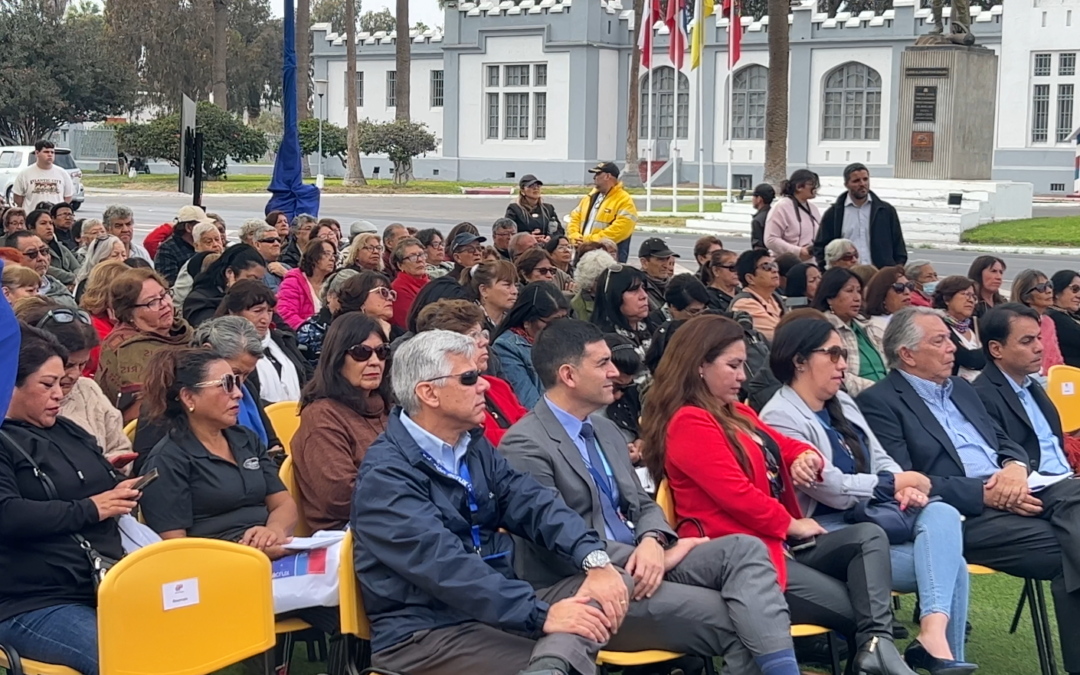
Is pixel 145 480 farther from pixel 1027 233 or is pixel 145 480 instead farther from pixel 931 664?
pixel 1027 233

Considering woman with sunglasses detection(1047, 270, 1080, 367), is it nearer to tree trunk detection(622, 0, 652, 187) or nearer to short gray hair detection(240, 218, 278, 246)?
short gray hair detection(240, 218, 278, 246)

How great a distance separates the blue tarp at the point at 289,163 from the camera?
14227mm

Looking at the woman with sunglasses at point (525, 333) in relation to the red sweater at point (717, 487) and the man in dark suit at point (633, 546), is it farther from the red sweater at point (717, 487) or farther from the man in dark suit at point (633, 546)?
the red sweater at point (717, 487)

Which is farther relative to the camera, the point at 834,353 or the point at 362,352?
the point at 834,353

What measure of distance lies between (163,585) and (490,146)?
54454mm

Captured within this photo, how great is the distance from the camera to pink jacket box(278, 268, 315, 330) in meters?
9.09

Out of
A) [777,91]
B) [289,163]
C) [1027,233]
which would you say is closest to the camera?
[289,163]

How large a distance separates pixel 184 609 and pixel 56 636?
42 cm

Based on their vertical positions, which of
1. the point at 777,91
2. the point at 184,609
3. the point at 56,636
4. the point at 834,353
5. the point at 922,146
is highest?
the point at 777,91

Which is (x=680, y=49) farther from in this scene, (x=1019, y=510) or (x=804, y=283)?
(x=1019, y=510)

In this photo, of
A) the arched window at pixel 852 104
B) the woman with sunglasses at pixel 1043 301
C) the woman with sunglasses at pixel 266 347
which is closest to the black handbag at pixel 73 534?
the woman with sunglasses at pixel 266 347

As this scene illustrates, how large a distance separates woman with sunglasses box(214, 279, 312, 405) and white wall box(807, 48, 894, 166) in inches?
1783

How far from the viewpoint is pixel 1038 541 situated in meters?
5.65

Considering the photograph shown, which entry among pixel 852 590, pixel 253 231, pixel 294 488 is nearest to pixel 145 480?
pixel 294 488
